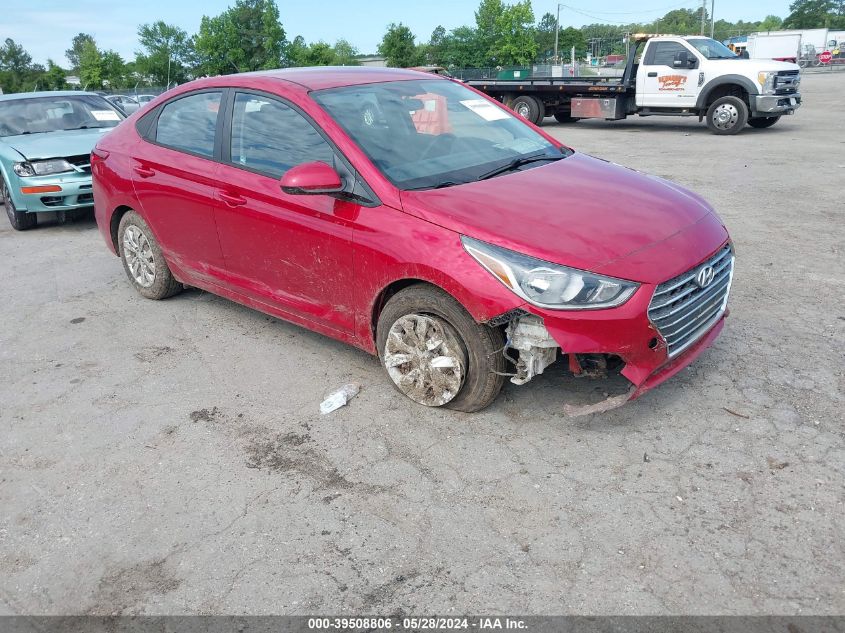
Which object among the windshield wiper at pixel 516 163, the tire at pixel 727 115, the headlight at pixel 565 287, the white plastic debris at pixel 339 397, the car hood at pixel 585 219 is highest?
the windshield wiper at pixel 516 163

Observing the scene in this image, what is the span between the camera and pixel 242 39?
101562 millimetres

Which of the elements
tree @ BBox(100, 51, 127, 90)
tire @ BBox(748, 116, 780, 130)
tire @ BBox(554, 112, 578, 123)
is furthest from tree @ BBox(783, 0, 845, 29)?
tire @ BBox(748, 116, 780, 130)

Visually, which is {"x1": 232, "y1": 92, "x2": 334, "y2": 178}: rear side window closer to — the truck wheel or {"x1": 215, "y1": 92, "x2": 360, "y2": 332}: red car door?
{"x1": 215, "y1": 92, "x2": 360, "y2": 332}: red car door

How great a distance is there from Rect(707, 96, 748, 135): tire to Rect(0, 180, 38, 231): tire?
1319 centimetres

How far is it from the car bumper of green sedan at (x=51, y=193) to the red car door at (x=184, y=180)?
3.60 m

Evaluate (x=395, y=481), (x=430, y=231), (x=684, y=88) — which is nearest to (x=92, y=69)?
(x=684, y=88)

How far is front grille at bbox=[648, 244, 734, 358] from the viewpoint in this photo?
336cm

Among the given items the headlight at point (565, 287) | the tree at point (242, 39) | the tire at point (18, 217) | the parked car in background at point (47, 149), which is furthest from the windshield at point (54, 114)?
the tree at point (242, 39)

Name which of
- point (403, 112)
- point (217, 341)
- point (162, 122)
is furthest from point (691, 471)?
point (162, 122)

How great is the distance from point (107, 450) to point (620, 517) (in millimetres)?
2569

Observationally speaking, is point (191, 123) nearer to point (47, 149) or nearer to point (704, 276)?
point (704, 276)

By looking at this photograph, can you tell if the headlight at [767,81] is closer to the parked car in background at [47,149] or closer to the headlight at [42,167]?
the parked car in background at [47,149]

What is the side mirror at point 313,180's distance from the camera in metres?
3.73

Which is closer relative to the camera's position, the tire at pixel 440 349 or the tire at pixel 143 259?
the tire at pixel 440 349
